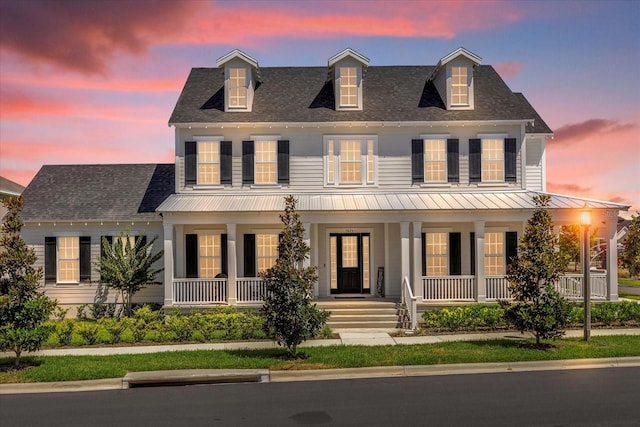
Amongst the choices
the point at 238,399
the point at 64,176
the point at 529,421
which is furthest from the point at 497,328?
the point at 64,176

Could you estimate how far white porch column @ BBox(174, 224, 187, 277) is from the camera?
781 inches

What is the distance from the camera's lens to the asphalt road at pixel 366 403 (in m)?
8.37

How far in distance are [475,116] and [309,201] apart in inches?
308

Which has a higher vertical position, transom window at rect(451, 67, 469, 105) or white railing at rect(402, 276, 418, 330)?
transom window at rect(451, 67, 469, 105)

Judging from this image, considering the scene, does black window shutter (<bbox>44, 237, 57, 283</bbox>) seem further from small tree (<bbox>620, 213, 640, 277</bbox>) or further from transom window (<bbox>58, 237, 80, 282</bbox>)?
small tree (<bbox>620, 213, 640, 277</bbox>)

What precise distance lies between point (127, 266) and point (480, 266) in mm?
13332

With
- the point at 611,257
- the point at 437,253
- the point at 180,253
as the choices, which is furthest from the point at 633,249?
the point at 180,253

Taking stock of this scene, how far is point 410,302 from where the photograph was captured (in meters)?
16.6

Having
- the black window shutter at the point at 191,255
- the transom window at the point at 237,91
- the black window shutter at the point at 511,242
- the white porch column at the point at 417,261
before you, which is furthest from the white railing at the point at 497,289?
the transom window at the point at 237,91

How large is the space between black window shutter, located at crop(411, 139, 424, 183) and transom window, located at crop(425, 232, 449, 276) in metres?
2.37

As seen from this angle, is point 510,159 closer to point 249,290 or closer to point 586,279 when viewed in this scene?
point 586,279

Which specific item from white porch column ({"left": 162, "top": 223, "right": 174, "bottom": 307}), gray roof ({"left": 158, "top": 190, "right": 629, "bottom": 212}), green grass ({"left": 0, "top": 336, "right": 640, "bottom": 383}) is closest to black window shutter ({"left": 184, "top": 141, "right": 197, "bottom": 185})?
gray roof ({"left": 158, "top": 190, "right": 629, "bottom": 212})

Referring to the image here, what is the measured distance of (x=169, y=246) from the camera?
1797 centimetres

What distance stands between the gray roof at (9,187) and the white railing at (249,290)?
2333 centimetres
